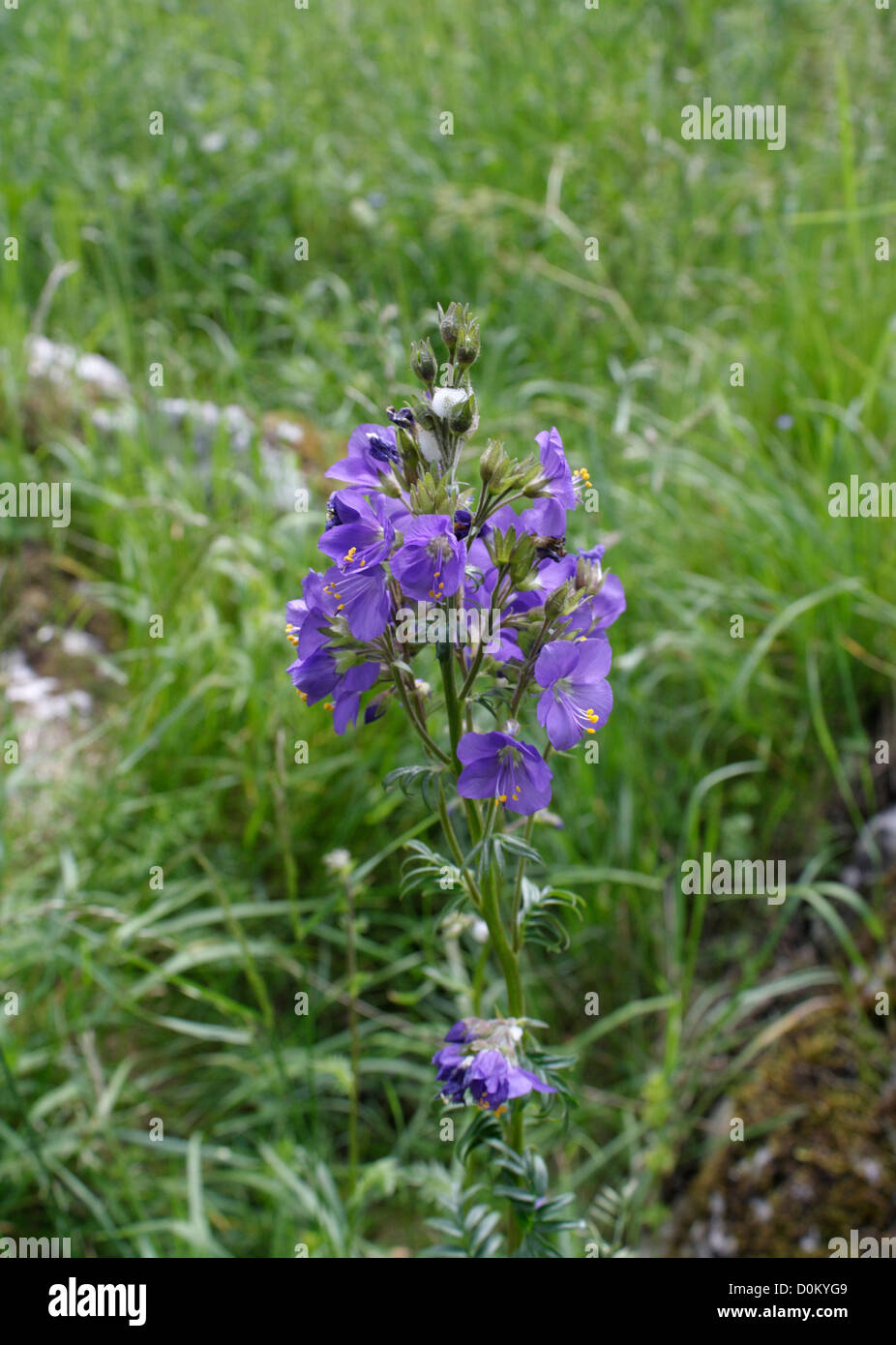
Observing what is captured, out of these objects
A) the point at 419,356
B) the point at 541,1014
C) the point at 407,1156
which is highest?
the point at 419,356

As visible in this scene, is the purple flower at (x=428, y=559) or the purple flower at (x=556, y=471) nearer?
the purple flower at (x=428, y=559)

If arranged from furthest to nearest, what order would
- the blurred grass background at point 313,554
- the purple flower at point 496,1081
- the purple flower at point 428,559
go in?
the blurred grass background at point 313,554
the purple flower at point 496,1081
the purple flower at point 428,559

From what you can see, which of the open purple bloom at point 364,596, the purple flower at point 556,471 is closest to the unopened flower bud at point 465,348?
the purple flower at point 556,471

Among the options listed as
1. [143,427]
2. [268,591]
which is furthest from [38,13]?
[268,591]

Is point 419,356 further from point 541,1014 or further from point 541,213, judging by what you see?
point 541,213

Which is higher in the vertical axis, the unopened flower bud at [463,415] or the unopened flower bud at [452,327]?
the unopened flower bud at [452,327]

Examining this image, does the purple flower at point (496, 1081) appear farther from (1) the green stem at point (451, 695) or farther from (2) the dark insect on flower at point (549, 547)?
(2) the dark insect on flower at point (549, 547)

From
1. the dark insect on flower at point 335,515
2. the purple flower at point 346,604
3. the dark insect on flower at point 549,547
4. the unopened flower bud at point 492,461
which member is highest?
the unopened flower bud at point 492,461
